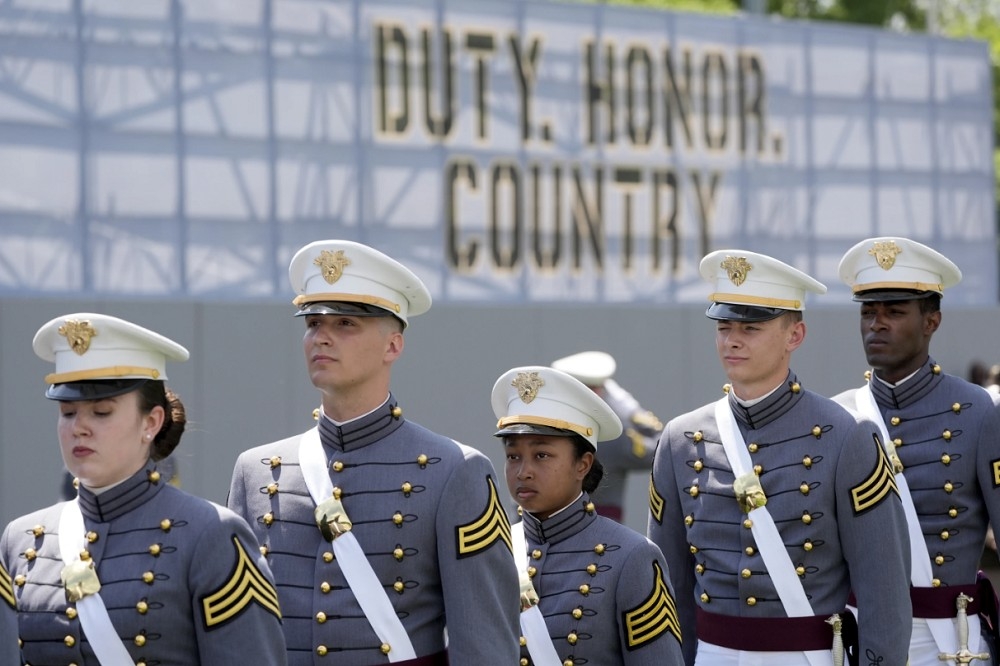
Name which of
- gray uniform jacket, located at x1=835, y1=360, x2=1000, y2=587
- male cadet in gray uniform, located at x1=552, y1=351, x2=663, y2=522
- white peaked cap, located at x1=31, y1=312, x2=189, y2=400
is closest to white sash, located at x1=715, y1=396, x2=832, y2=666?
gray uniform jacket, located at x1=835, y1=360, x2=1000, y2=587

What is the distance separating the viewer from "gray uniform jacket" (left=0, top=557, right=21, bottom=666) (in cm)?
388

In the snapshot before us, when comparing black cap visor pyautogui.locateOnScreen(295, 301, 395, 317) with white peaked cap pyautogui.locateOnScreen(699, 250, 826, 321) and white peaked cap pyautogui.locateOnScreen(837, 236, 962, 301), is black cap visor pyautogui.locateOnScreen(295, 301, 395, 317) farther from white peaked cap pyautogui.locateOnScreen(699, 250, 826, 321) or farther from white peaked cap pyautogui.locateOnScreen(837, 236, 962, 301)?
white peaked cap pyautogui.locateOnScreen(837, 236, 962, 301)

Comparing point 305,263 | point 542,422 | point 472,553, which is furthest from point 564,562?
point 305,263

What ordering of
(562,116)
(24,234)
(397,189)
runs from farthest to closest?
(562,116)
(397,189)
(24,234)

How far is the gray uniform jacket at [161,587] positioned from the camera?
404 cm

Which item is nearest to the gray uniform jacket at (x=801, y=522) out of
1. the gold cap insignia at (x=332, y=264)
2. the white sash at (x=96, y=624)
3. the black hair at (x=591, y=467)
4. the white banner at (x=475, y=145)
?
the black hair at (x=591, y=467)

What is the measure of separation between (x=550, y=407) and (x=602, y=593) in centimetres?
57

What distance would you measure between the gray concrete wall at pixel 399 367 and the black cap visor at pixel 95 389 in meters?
8.23

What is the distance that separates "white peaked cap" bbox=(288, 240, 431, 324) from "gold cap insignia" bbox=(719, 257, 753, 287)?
131cm

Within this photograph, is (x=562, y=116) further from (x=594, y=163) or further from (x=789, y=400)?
(x=789, y=400)

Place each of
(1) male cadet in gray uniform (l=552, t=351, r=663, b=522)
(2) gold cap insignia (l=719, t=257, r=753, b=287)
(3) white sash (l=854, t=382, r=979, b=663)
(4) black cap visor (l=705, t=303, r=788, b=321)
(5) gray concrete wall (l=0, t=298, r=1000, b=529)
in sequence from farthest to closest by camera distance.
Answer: (5) gray concrete wall (l=0, t=298, r=1000, b=529), (1) male cadet in gray uniform (l=552, t=351, r=663, b=522), (3) white sash (l=854, t=382, r=979, b=663), (2) gold cap insignia (l=719, t=257, r=753, b=287), (4) black cap visor (l=705, t=303, r=788, b=321)

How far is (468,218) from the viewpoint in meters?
15.6

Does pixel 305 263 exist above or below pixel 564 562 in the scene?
above

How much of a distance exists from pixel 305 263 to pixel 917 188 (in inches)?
579
